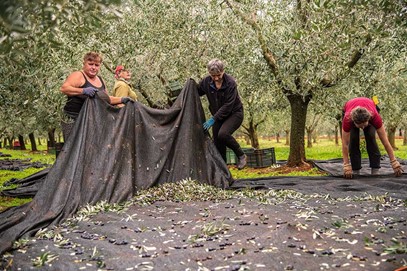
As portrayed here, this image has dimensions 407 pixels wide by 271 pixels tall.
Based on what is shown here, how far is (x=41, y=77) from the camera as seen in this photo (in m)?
7.95

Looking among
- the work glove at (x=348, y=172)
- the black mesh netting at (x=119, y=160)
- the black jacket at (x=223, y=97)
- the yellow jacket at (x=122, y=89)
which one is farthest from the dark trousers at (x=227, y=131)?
the work glove at (x=348, y=172)

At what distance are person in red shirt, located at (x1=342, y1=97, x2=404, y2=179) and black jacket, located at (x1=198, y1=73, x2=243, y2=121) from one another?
2215 millimetres

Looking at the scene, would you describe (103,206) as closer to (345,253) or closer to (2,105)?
(2,105)

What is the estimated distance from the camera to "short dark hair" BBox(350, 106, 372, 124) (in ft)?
27.4

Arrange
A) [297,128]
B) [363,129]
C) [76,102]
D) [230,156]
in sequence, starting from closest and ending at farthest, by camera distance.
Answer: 1. [76,102]
2. [363,129]
3. [297,128]
4. [230,156]

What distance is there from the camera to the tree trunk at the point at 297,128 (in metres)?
14.7

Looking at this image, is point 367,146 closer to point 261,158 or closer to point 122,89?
point 122,89

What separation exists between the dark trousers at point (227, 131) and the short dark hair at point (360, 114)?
7.26 ft

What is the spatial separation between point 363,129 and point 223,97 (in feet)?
→ 10.1

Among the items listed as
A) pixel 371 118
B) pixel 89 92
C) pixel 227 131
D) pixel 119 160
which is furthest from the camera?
pixel 227 131

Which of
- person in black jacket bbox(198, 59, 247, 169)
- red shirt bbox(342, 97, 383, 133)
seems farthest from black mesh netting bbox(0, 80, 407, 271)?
red shirt bbox(342, 97, 383, 133)

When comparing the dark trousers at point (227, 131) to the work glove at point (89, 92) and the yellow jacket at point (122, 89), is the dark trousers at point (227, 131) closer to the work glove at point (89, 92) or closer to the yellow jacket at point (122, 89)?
the yellow jacket at point (122, 89)

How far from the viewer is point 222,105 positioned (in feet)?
30.3

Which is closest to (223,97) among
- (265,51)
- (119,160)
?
(119,160)
